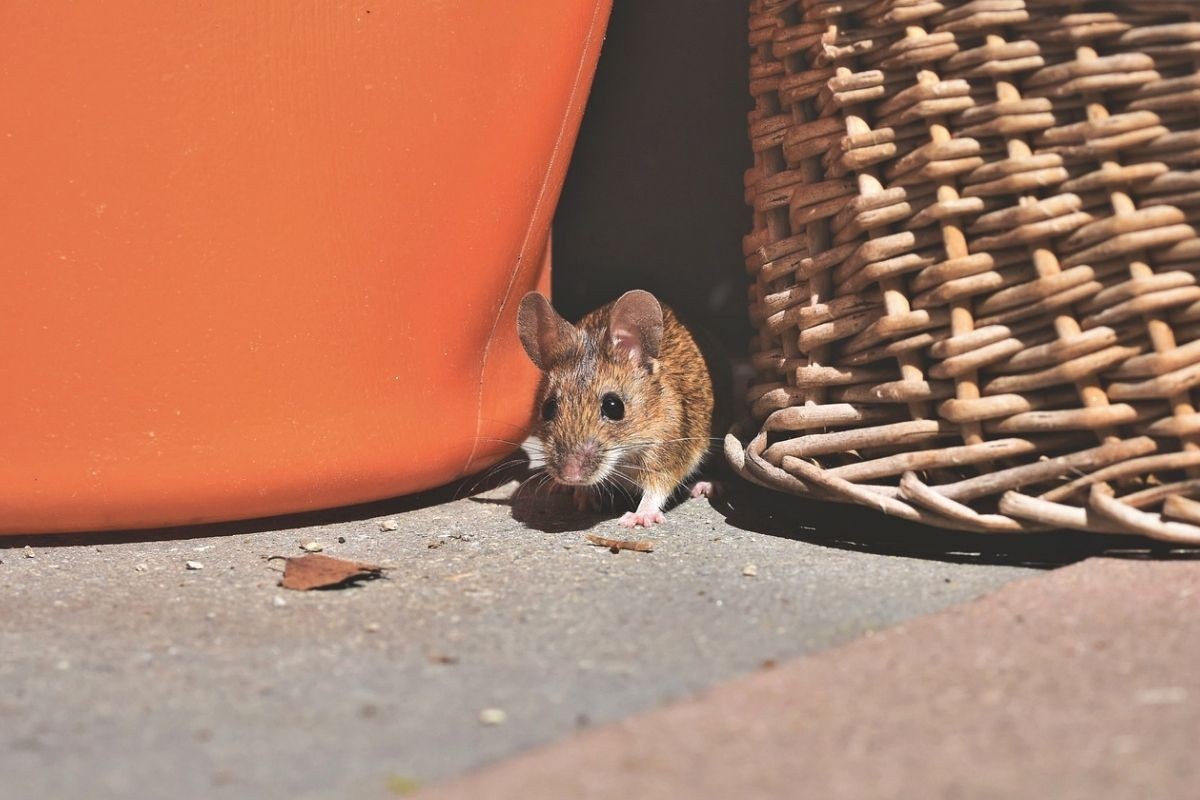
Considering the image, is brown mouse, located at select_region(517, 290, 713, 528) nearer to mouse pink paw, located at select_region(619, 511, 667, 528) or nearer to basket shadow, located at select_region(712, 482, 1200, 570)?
mouse pink paw, located at select_region(619, 511, 667, 528)

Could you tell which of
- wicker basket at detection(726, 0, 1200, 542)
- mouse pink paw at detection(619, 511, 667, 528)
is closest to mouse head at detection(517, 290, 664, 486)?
mouse pink paw at detection(619, 511, 667, 528)

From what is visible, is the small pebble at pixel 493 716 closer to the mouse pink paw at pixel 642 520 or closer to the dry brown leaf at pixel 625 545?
the dry brown leaf at pixel 625 545

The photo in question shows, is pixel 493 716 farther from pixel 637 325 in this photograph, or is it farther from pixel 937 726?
pixel 637 325

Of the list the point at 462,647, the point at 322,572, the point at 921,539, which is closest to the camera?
the point at 462,647

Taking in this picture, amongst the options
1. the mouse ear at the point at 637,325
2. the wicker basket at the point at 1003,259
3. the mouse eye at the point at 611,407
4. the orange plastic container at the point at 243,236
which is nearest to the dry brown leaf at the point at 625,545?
the wicker basket at the point at 1003,259

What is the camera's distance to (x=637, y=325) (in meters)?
3.87

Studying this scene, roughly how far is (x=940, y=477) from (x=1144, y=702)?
99cm

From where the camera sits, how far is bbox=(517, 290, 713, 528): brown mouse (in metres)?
3.72

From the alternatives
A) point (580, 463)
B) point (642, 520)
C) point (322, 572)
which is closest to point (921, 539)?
point (642, 520)

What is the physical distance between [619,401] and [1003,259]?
1.56 m

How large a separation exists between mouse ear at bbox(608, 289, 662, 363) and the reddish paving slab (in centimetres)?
170

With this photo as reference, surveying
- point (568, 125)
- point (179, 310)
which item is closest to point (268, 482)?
point (179, 310)

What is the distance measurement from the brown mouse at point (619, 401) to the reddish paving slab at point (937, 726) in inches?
62.6

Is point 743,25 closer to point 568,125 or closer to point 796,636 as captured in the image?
point 568,125
